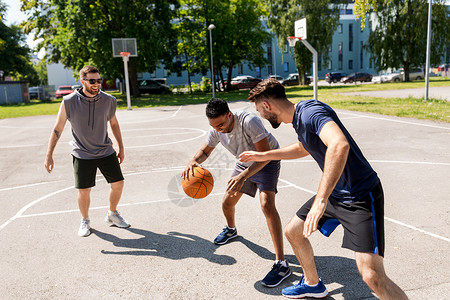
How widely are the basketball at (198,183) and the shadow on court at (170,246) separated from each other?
62 centimetres

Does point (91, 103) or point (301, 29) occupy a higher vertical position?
point (301, 29)

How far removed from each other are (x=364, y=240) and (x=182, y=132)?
40.1ft

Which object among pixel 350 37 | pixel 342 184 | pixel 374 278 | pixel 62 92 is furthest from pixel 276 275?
pixel 350 37

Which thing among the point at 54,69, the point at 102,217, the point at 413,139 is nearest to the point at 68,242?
the point at 102,217

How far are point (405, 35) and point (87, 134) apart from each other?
43322 mm

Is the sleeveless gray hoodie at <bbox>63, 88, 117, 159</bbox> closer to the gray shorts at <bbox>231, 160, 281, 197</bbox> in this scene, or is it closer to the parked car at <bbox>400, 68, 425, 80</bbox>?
the gray shorts at <bbox>231, 160, 281, 197</bbox>

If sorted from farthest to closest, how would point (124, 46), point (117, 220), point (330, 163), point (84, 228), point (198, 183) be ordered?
1. point (124, 46)
2. point (117, 220)
3. point (84, 228)
4. point (198, 183)
5. point (330, 163)

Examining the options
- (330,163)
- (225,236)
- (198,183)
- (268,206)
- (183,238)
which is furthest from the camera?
(183,238)

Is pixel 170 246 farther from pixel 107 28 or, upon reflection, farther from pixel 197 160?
pixel 107 28

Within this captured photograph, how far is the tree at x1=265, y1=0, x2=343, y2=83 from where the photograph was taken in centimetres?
4234

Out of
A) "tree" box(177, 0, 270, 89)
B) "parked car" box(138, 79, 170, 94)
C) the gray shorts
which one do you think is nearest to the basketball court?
the gray shorts

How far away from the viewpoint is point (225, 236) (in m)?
4.95

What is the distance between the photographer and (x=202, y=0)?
40.8 metres

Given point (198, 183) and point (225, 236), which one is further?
point (225, 236)
